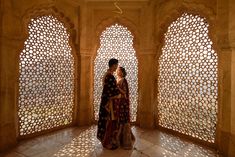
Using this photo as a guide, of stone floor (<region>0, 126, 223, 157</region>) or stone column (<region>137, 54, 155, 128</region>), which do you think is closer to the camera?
stone floor (<region>0, 126, 223, 157</region>)

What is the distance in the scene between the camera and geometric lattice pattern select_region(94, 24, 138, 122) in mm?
5961

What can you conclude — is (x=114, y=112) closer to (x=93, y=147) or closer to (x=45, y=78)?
(x=93, y=147)

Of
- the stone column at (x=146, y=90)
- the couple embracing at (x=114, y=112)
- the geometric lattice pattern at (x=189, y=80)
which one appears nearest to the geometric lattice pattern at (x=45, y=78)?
the couple embracing at (x=114, y=112)

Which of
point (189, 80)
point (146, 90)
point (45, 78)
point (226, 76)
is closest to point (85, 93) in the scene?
point (45, 78)

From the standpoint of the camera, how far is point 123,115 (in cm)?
429

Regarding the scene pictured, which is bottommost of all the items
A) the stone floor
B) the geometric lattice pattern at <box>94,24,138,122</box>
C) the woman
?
the stone floor

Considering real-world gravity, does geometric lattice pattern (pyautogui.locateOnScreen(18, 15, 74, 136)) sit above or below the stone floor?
above

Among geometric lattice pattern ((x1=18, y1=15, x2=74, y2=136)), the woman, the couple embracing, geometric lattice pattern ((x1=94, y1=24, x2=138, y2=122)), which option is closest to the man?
the couple embracing

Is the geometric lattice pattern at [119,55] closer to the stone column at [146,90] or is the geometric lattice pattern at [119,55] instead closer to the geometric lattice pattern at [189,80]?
the stone column at [146,90]

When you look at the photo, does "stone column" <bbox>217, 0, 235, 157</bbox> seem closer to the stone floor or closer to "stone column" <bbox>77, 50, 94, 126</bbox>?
the stone floor

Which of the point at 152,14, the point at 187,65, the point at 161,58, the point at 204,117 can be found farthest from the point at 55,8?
the point at 204,117

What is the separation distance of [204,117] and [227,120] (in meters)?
0.76

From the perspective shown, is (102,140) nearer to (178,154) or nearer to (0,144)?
(178,154)

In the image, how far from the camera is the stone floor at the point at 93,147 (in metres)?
3.93
